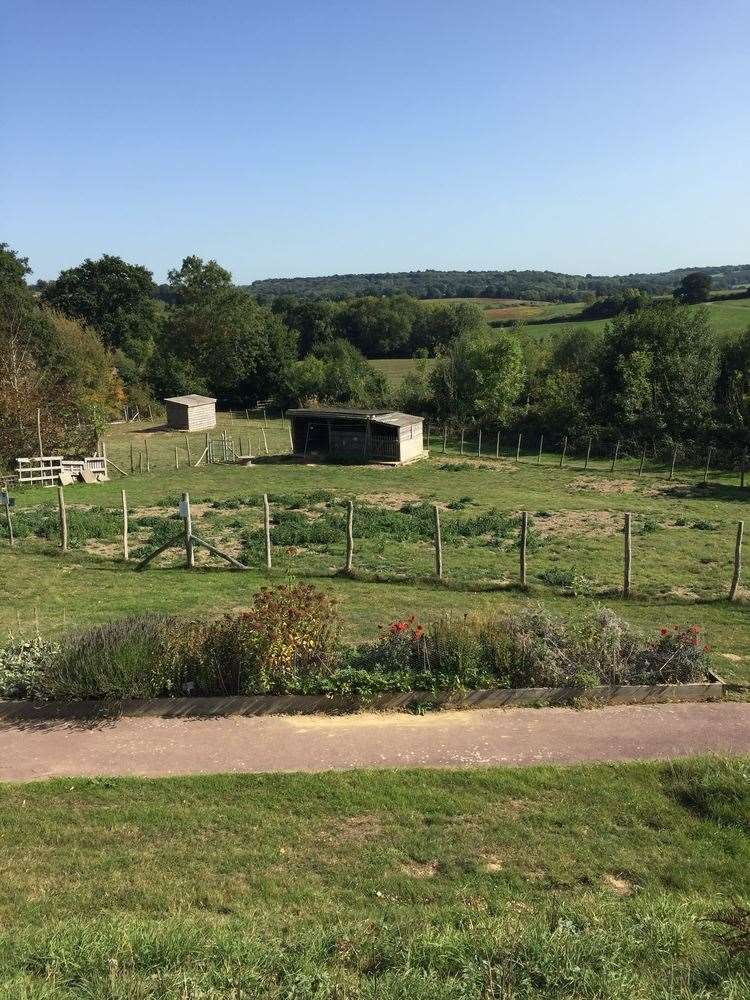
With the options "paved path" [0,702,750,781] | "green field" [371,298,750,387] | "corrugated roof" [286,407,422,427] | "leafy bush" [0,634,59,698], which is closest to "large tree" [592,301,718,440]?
"green field" [371,298,750,387]

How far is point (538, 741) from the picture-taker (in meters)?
9.49

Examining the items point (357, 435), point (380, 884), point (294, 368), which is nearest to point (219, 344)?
point (294, 368)

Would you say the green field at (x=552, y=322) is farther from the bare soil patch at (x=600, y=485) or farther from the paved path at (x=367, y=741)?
the paved path at (x=367, y=741)

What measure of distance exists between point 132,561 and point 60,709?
9264mm

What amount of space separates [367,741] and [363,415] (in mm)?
30746

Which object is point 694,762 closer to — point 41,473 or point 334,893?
point 334,893

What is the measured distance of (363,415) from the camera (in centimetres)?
3944

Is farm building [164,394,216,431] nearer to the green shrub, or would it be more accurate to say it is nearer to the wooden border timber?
the green shrub

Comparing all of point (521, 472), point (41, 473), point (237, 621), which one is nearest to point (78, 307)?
point (41, 473)

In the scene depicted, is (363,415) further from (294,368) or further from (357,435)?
(294,368)

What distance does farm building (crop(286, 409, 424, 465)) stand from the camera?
3919 centimetres

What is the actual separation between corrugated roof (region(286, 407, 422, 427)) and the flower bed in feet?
91.6

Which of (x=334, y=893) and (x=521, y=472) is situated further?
(x=521, y=472)

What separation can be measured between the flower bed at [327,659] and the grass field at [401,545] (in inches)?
76.6
